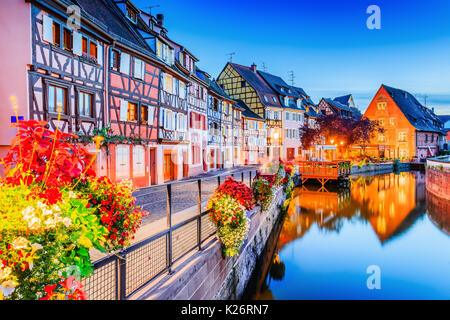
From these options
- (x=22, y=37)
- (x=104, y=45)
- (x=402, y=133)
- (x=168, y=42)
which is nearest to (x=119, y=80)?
(x=104, y=45)

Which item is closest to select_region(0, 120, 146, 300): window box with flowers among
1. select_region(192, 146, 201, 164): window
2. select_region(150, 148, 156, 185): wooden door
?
select_region(150, 148, 156, 185): wooden door

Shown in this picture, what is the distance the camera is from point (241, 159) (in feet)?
125

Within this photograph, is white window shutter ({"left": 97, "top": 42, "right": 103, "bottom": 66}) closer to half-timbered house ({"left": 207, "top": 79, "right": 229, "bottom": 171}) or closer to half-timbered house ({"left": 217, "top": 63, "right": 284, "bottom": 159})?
half-timbered house ({"left": 207, "top": 79, "right": 229, "bottom": 171})

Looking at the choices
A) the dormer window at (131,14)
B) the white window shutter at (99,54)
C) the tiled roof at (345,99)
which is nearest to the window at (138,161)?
the white window shutter at (99,54)

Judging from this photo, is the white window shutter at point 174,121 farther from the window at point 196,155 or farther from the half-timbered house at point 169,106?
the window at point 196,155

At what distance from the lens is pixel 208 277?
5.20 meters

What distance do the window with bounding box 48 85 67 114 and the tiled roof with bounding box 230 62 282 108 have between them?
3258 centimetres

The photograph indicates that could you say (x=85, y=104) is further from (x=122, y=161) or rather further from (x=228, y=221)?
(x=228, y=221)

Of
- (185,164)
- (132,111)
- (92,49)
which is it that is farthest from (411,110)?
(92,49)

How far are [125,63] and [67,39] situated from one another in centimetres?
365

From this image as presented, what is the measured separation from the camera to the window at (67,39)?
38.4 ft

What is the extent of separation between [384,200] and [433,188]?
4.64m

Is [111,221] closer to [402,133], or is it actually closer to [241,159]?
[241,159]

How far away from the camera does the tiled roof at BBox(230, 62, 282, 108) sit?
42069mm
